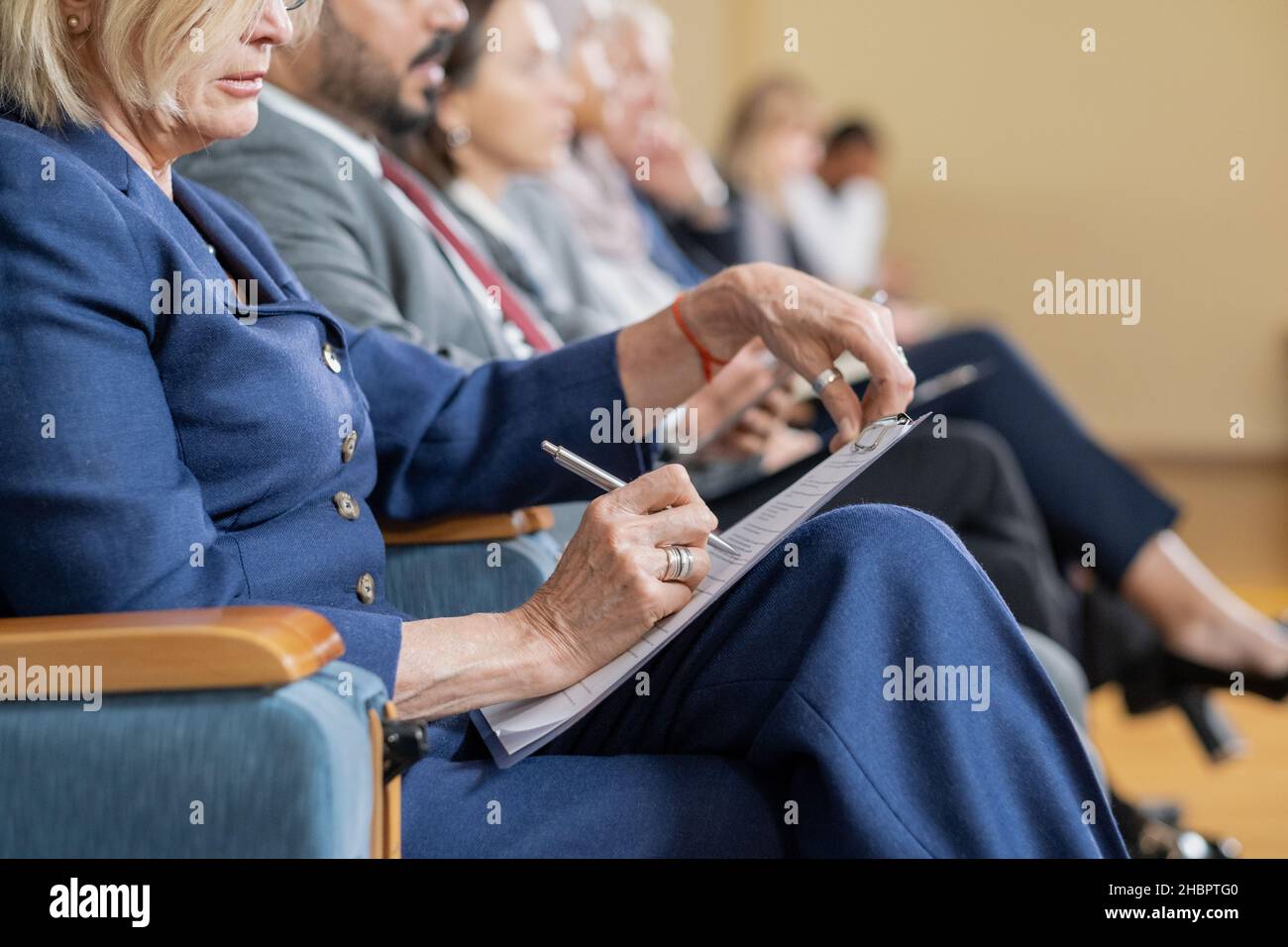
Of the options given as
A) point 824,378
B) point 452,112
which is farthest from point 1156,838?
point 452,112

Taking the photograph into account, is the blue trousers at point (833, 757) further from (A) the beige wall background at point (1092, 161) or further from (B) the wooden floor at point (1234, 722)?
(A) the beige wall background at point (1092, 161)

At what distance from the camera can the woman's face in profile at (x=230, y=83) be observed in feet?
3.39

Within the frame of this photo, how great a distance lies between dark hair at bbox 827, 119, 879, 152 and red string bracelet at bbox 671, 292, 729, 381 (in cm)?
462

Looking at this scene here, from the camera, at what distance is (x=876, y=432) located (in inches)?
42.0

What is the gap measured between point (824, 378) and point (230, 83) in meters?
0.53

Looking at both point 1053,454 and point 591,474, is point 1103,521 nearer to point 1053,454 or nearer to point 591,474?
point 1053,454

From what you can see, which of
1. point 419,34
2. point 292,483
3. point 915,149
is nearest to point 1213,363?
point 915,149

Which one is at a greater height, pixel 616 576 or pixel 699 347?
pixel 699 347

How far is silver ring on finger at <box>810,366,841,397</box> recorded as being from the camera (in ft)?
3.93

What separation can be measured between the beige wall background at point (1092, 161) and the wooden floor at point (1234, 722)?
16cm

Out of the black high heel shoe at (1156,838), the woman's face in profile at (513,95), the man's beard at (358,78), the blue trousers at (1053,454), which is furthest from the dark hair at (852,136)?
the black high heel shoe at (1156,838)

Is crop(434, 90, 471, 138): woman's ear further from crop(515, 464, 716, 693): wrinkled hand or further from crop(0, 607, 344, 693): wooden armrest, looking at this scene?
crop(0, 607, 344, 693): wooden armrest
